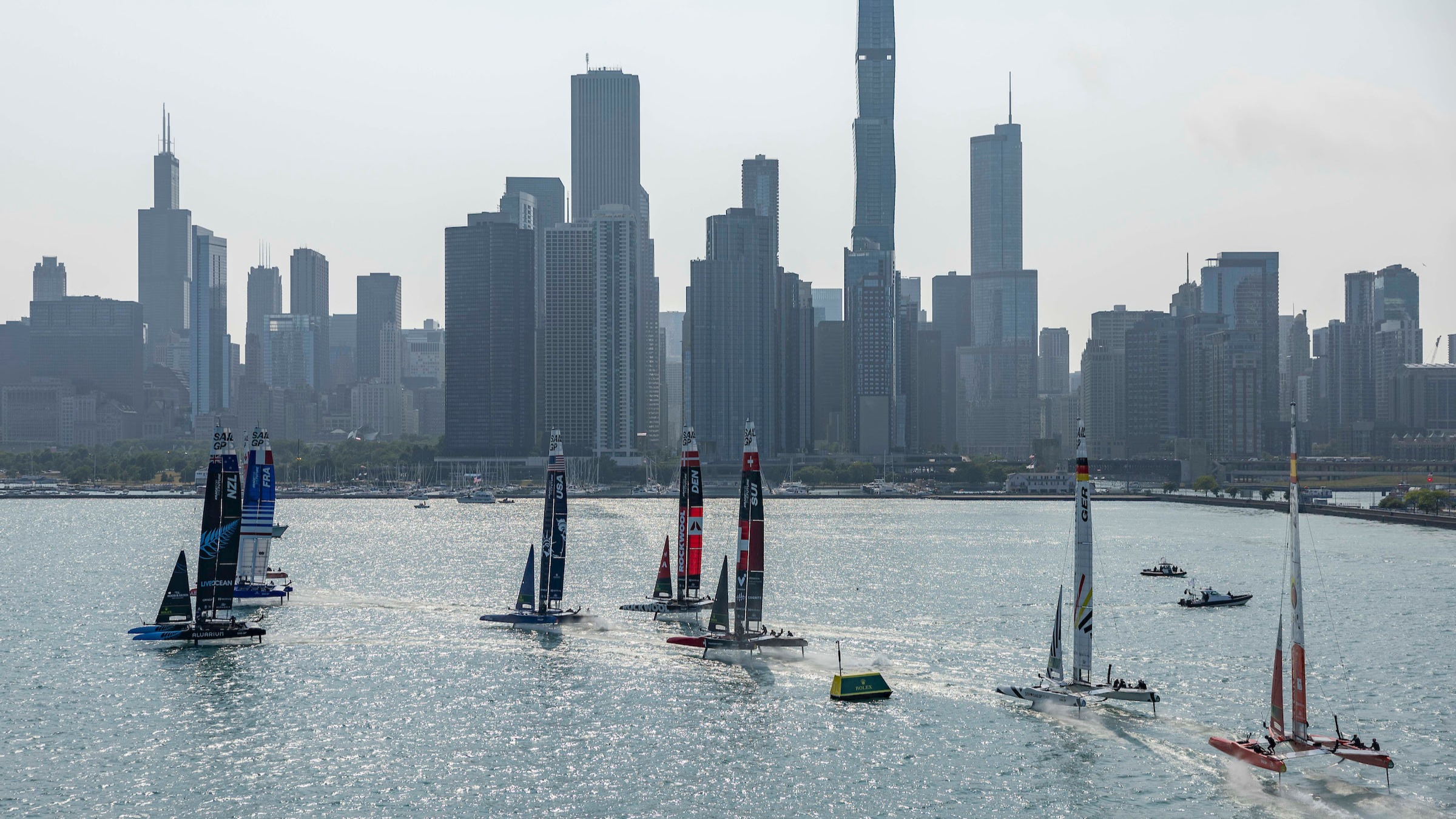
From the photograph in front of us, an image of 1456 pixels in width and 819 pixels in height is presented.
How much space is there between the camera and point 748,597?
81.9 meters

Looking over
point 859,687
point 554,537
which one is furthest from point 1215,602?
point 554,537

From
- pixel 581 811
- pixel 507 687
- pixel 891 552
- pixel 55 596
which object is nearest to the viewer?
pixel 581 811

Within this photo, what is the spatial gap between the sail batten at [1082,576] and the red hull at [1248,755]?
9.73 metres

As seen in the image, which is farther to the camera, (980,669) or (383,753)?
(980,669)

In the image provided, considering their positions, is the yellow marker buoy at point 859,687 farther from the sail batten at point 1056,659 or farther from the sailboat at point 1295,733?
the sailboat at point 1295,733

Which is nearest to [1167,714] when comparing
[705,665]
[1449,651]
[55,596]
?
[705,665]

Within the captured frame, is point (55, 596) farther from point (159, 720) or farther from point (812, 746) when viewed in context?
point (812, 746)

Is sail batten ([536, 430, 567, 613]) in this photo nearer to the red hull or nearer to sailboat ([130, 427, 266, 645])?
sailboat ([130, 427, 266, 645])

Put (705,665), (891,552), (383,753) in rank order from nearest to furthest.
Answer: (383,753) < (705,665) < (891,552)

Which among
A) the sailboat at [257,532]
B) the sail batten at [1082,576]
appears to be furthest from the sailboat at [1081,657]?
the sailboat at [257,532]

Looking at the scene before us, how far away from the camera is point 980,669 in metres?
76.9

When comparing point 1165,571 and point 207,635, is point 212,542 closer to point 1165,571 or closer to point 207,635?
point 207,635

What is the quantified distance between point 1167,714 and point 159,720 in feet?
148

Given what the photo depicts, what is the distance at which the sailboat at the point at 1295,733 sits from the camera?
5347 centimetres
